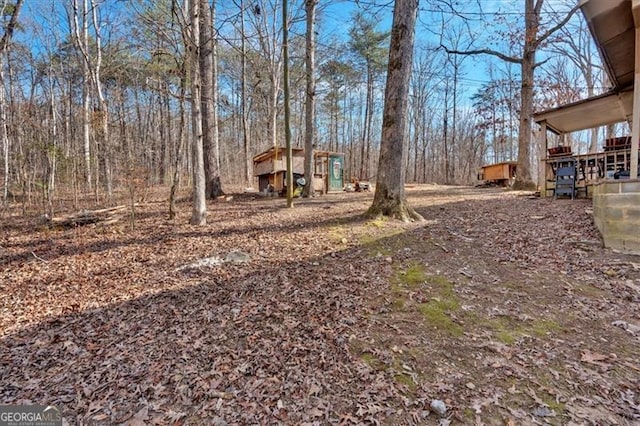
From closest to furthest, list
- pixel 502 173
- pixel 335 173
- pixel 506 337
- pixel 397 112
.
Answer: pixel 506 337 < pixel 397 112 < pixel 335 173 < pixel 502 173

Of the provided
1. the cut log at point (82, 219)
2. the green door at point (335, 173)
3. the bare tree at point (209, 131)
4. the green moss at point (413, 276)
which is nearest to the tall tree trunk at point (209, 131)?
the bare tree at point (209, 131)

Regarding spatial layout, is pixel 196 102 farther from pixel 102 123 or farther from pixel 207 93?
pixel 102 123

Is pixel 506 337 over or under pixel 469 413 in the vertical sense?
over

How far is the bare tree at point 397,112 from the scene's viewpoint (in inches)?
214

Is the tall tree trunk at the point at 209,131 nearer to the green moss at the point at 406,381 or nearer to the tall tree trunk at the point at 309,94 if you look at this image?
the tall tree trunk at the point at 309,94

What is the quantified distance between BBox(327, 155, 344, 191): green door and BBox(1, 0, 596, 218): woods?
2.46 metres

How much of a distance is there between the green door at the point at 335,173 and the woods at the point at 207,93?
2.46 meters

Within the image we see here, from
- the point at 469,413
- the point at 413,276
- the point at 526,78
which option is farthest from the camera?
the point at 526,78

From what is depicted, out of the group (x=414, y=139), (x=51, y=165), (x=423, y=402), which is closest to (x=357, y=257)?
(x=423, y=402)

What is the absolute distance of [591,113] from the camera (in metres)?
8.14

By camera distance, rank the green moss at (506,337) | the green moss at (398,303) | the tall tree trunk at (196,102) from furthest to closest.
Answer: the tall tree trunk at (196,102), the green moss at (398,303), the green moss at (506,337)

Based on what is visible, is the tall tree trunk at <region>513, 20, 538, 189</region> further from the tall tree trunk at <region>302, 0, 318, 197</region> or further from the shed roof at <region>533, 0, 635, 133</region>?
the tall tree trunk at <region>302, 0, 318, 197</region>

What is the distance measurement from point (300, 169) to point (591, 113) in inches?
348

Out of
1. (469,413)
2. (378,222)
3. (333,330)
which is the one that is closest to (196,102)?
Answer: (378,222)
